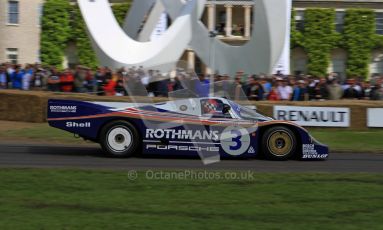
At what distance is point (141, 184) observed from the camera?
378 inches

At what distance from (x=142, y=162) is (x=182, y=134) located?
39.0 inches

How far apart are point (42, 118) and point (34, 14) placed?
29.0m

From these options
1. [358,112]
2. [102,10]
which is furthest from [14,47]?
[358,112]

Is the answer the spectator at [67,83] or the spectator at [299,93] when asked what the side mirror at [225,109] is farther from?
the spectator at [67,83]

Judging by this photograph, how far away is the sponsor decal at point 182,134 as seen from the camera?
1280 cm

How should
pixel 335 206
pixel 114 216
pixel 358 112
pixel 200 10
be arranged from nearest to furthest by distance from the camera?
pixel 114 216
pixel 335 206
pixel 358 112
pixel 200 10

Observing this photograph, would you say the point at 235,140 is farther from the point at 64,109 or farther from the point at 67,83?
the point at 67,83

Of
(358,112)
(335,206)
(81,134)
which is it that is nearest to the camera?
(335,206)

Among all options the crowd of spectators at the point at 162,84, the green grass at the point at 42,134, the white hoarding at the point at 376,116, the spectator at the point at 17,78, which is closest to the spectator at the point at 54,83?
the crowd of spectators at the point at 162,84

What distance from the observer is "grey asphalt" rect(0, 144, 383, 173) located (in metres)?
11.7

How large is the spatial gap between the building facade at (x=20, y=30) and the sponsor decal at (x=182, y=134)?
Result: 3563 centimetres

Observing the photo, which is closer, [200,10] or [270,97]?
[270,97]

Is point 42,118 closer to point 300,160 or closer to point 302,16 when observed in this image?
point 300,160

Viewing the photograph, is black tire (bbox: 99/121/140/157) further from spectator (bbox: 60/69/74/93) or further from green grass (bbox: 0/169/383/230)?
spectator (bbox: 60/69/74/93)
